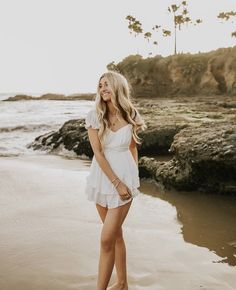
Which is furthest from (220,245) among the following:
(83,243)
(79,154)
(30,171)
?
(79,154)

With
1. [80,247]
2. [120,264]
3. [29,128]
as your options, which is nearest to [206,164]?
Answer: [80,247]

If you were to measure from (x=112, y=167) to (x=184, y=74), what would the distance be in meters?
53.7

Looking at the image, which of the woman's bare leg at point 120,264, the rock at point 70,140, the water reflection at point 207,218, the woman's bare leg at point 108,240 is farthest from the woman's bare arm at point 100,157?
the rock at point 70,140

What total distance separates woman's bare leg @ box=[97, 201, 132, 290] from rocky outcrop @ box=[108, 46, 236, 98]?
4769cm

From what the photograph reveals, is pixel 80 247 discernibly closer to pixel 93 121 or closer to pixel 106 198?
pixel 106 198

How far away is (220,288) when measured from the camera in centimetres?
340

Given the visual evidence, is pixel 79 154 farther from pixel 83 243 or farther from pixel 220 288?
pixel 220 288

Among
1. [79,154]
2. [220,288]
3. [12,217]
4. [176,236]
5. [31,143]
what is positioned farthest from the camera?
[31,143]

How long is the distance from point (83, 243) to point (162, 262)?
985mm

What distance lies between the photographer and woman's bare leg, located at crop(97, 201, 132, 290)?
3.16 metres

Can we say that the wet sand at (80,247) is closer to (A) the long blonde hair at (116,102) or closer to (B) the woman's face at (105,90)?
(A) the long blonde hair at (116,102)

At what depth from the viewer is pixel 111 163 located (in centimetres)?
326

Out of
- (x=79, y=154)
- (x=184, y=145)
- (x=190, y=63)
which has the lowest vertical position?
(x=79, y=154)

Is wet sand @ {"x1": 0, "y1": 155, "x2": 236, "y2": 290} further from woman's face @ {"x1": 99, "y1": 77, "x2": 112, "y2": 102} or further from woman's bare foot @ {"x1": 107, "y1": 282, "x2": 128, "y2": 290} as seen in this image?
woman's face @ {"x1": 99, "y1": 77, "x2": 112, "y2": 102}
